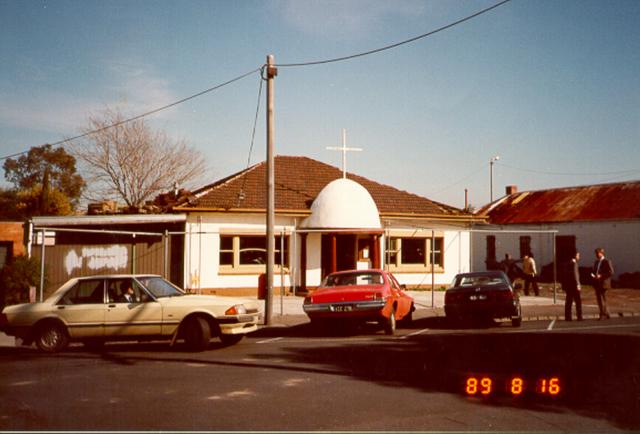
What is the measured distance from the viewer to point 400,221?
2622cm

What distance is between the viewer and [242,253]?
23.2 m

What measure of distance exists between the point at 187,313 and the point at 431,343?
4716 millimetres

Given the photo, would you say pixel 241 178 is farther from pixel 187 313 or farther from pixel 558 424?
pixel 558 424

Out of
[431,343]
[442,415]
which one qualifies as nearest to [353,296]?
[431,343]

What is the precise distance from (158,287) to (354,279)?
14.7ft

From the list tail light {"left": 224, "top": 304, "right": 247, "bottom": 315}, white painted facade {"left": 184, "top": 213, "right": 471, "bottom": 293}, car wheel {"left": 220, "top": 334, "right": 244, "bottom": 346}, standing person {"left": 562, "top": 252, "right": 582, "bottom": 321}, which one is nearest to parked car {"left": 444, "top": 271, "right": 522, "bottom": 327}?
standing person {"left": 562, "top": 252, "right": 582, "bottom": 321}

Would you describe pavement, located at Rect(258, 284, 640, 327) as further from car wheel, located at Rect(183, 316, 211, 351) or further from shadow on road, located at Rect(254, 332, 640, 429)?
shadow on road, located at Rect(254, 332, 640, 429)

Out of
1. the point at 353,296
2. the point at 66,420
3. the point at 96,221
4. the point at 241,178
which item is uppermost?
the point at 241,178

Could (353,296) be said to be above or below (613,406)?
above

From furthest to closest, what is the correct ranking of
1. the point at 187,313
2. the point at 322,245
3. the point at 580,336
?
the point at 322,245 < the point at 580,336 < the point at 187,313

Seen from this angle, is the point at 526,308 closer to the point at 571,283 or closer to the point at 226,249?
the point at 571,283

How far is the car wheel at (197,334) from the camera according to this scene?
37.6 ft

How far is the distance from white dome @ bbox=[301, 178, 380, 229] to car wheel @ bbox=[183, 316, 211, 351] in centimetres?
1161

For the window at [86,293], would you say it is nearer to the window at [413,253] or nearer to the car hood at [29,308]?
the car hood at [29,308]
